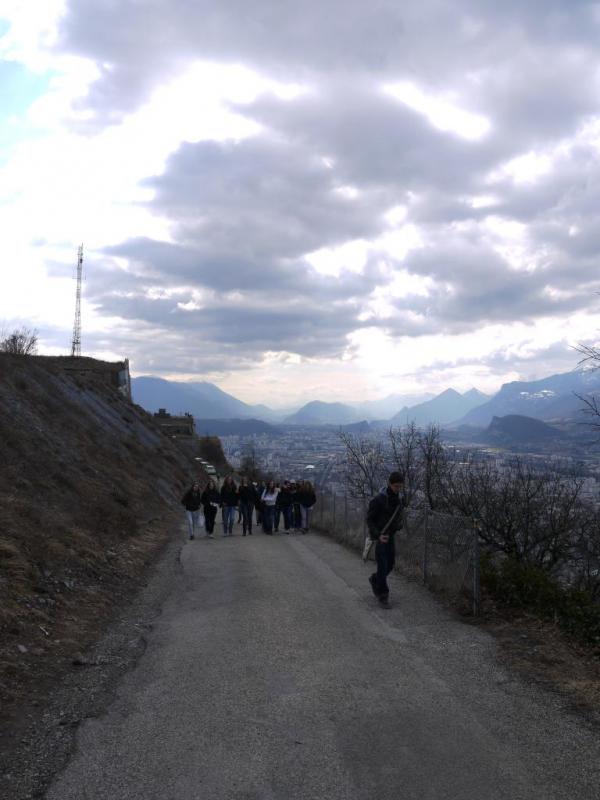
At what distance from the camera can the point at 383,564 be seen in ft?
30.7

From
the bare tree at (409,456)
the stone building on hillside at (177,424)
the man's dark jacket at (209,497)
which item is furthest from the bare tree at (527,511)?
the stone building on hillside at (177,424)

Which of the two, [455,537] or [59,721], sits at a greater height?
[455,537]

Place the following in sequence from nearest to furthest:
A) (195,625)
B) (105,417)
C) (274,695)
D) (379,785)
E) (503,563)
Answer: (379,785) → (274,695) → (195,625) → (503,563) → (105,417)

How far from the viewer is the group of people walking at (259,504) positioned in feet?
68.1

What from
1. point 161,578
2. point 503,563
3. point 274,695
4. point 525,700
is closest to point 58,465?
point 161,578

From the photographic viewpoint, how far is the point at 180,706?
5531mm

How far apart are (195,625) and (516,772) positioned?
4.87 m

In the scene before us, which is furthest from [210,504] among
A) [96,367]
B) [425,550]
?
[96,367]

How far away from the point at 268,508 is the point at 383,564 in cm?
1230

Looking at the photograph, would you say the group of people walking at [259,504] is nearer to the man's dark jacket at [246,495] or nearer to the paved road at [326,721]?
the man's dark jacket at [246,495]

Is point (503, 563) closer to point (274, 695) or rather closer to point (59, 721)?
point (274, 695)

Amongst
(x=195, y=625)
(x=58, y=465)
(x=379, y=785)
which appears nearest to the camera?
(x=379, y=785)

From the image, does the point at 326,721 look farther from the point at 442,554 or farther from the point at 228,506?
the point at 228,506

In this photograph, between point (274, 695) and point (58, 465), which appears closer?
point (274, 695)
